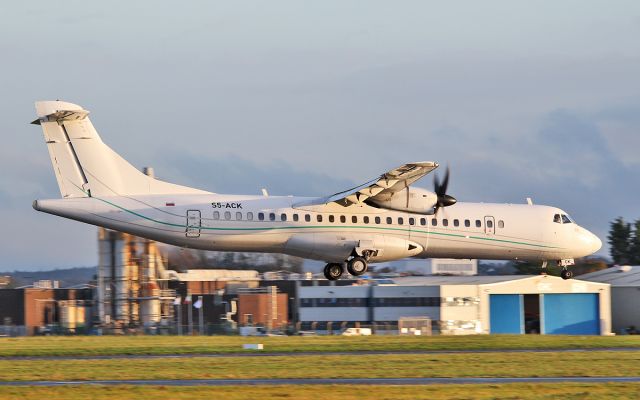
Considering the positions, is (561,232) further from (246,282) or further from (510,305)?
(246,282)

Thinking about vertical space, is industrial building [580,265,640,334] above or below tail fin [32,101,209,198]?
below

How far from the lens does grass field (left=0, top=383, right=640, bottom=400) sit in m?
21.4

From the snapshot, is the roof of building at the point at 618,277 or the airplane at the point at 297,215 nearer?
the airplane at the point at 297,215

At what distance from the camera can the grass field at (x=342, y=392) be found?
843 inches

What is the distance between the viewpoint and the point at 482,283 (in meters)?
64.1

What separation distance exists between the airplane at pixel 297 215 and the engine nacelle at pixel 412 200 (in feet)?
0.12

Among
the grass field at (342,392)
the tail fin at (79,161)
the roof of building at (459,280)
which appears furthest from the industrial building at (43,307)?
the grass field at (342,392)

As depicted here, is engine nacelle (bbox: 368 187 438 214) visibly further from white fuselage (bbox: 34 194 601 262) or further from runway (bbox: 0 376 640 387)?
runway (bbox: 0 376 640 387)

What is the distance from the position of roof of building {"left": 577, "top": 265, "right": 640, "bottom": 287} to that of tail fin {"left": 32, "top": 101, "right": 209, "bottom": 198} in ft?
141

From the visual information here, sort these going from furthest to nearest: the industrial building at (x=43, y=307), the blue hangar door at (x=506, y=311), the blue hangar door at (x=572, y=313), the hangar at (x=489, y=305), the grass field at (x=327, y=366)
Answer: the industrial building at (x=43, y=307) → the blue hangar door at (x=572, y=313) → the blue hangar door at (x=506, y=311) → the hangar at (x=489, y=305) → the grass field at (x=327, y=366)

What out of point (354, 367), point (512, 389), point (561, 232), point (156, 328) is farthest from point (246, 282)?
point (512, 389)

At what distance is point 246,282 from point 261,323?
360 inches

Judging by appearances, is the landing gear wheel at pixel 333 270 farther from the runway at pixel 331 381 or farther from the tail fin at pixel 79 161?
the runway at pixel 331 381

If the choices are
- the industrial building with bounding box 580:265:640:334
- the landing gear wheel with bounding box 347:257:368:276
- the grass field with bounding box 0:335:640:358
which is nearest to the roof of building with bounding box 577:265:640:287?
the industrial building with bounding box 580:265:640:334
